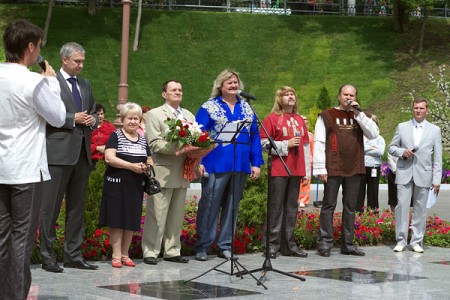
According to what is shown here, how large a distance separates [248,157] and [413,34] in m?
38.8

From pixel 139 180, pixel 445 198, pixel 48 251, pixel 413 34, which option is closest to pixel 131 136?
pixel 139 180

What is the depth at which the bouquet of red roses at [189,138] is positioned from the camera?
10.8 m

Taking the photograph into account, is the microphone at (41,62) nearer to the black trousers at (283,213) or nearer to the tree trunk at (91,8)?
the black trousers at (283,213)

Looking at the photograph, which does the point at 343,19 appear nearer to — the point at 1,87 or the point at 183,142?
the point at 183,142

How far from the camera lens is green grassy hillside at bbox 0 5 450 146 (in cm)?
4031

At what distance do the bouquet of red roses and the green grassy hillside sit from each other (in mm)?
25965

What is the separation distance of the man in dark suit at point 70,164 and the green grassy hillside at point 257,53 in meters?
26.7

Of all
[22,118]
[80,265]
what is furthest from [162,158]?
[22,118]

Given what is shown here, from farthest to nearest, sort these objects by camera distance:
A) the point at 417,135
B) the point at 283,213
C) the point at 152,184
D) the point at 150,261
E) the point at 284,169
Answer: the point at 417,135, the point at 283,213, the point at 284,169, the point at 150,261, the point at 152,184

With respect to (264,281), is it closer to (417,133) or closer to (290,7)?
(417,133)

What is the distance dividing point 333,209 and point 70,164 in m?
4.03

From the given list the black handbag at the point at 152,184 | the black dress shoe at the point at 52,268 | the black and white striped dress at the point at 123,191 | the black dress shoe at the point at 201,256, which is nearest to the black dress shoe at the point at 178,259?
the black dress shoe at the point at 201,256

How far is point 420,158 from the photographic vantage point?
13.3 m

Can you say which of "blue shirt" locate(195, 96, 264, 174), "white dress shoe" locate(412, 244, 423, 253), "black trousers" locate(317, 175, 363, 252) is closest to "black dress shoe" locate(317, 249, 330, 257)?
"black trousers" locate(317, 175, 363, 252)
